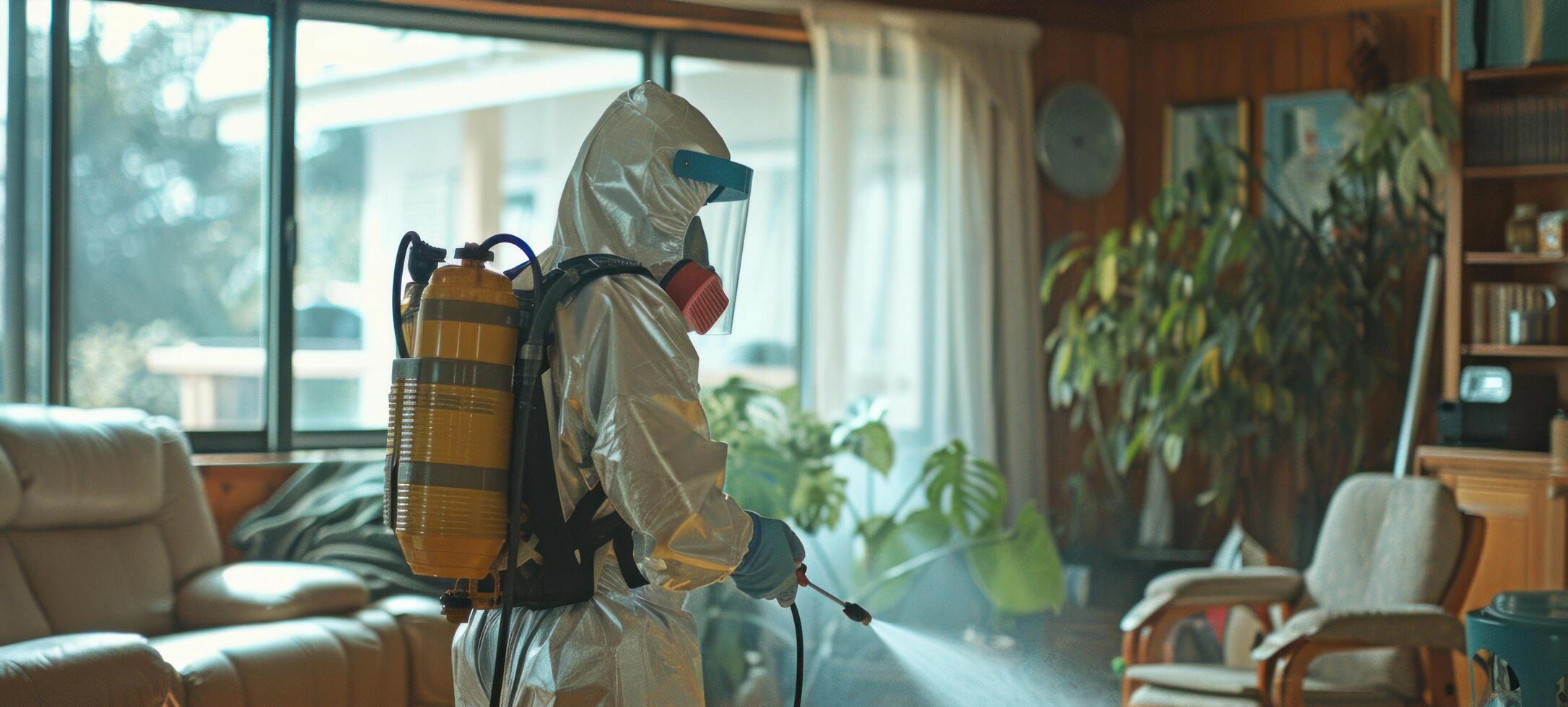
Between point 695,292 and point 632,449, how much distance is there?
0.81 ft

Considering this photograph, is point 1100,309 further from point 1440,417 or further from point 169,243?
point 169,243

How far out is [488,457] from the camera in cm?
145

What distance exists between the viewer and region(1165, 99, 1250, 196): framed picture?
4.75 meters

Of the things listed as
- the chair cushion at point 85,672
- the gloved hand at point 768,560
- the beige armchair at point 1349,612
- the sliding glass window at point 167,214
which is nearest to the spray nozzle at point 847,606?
the gloved hand at point 768,560

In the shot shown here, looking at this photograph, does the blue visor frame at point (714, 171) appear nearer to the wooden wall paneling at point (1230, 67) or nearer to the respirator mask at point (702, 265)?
the respirator mask at point (702, 265)

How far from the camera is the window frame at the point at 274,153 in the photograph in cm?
349

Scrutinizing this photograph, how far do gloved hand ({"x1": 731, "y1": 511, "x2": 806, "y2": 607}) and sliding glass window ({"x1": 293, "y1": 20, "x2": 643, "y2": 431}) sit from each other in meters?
2.69

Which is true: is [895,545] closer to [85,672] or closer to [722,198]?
[85,672]

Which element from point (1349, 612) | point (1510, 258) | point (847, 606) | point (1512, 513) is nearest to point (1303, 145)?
point (1510, 258)

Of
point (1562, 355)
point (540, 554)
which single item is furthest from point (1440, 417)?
point (540, 554)

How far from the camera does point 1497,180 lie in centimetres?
397

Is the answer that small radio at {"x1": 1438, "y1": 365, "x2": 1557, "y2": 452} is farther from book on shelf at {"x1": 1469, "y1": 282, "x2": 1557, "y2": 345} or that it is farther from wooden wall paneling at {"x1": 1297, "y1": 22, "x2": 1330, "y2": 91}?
wooden wall paneling at {"x1": 1297, "y1": 22, "x2": 1330, "y2": 91}

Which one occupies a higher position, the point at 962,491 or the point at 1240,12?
the point at 1240,12

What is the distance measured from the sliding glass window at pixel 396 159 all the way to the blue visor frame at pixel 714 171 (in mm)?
2575
